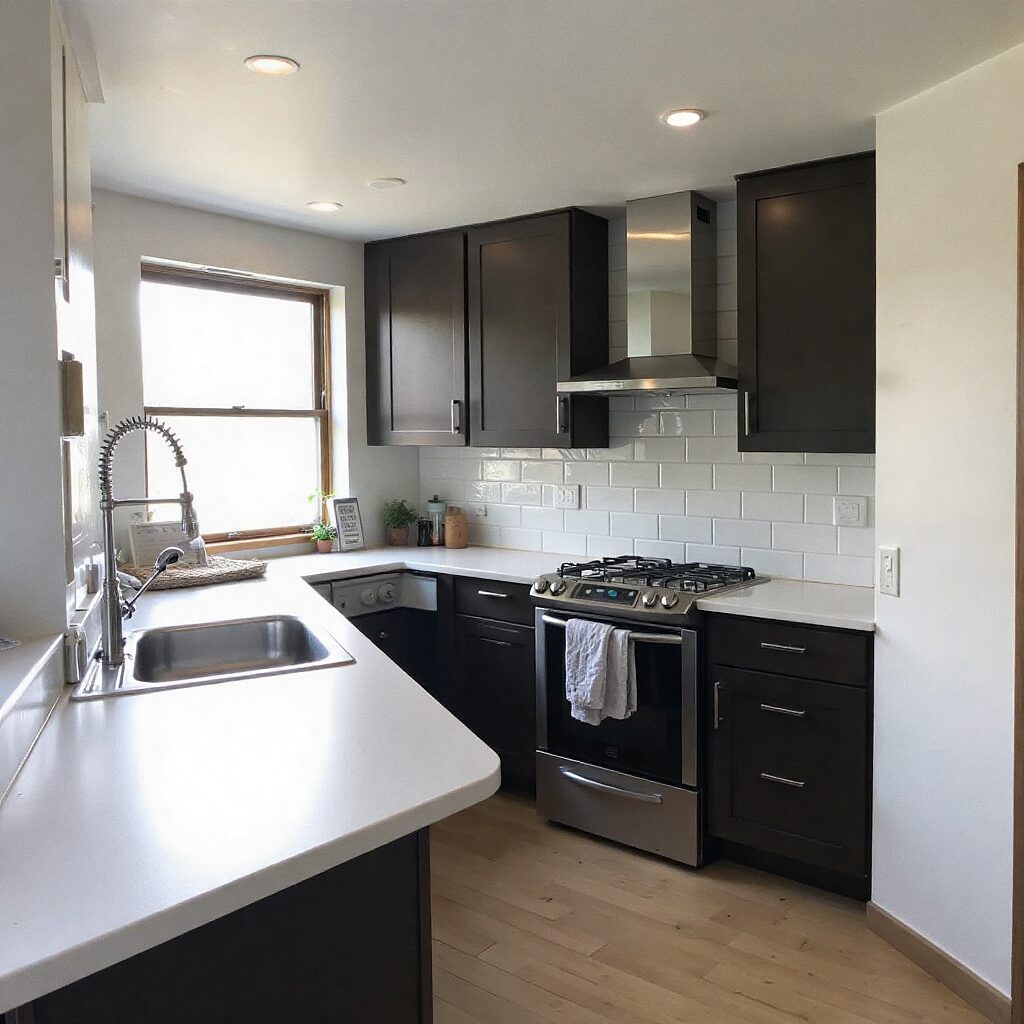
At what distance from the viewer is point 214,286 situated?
4.11m

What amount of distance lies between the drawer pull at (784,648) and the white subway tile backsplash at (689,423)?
1.06 m

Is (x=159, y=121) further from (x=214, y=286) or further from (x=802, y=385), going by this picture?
(x=802, y=385)

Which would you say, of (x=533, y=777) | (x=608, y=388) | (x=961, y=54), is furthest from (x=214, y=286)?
(x=961, y=54)

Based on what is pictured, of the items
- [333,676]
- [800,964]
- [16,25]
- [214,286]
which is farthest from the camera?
[214,286]

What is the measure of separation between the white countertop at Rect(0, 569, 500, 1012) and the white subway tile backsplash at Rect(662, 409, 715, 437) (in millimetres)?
2085

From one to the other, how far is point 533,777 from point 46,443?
2.38 metres

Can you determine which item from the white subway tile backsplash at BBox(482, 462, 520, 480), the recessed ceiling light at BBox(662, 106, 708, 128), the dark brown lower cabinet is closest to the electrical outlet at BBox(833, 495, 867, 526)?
the recessed ceiling light at BBox(662, 106, 708, 128)

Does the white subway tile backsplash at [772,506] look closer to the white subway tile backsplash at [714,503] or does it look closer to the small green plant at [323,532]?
the white subway tile backsplash at [714,503]

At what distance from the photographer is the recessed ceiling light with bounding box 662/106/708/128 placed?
2729 mm

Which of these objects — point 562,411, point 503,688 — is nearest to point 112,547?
point 503,688

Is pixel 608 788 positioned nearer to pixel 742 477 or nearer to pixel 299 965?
pixel 742 477

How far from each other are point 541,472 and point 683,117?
1923 mm

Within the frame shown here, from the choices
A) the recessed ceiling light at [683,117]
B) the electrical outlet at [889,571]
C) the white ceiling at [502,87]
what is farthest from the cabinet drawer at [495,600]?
the recessed ceiling light at [683,117]

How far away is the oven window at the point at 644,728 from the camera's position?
10.7 ft
